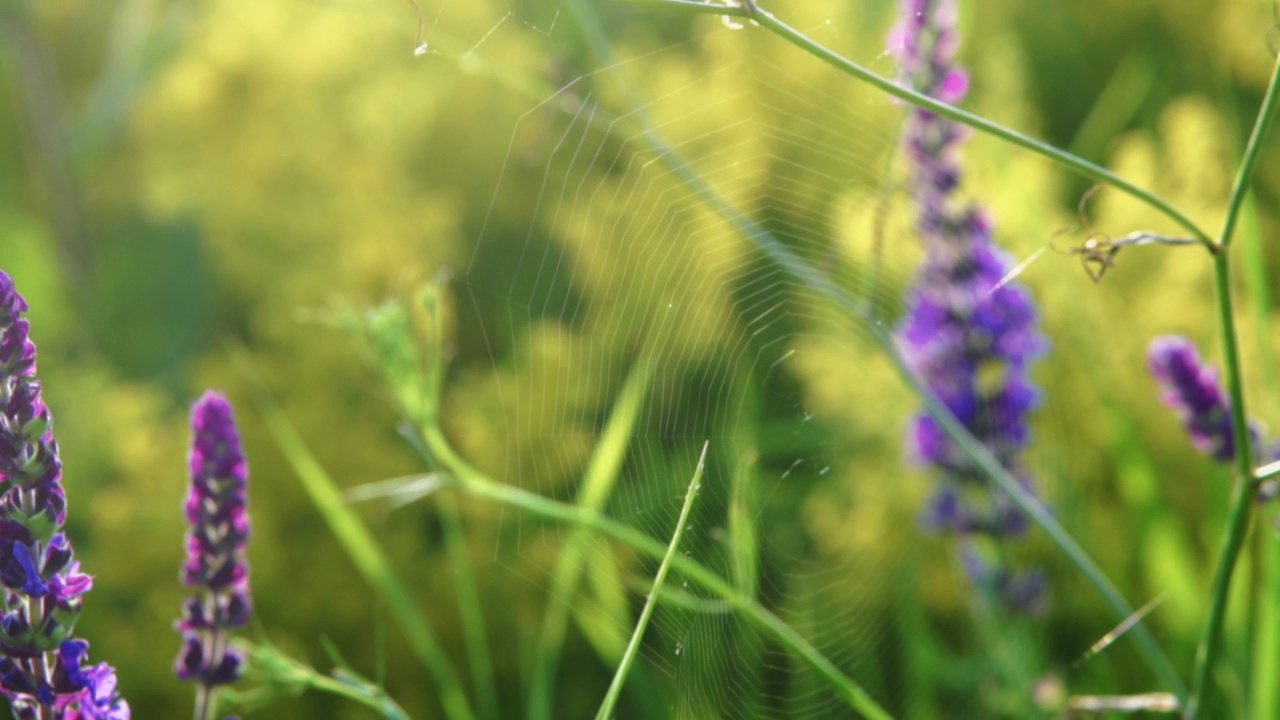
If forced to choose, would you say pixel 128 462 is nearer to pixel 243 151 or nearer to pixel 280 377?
pixel 280 377

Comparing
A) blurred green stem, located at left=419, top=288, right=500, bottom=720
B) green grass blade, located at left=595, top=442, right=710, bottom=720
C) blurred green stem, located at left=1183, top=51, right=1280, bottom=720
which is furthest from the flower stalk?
blurred green stem, located at left=1183, top=51, right=1280, bottom=720

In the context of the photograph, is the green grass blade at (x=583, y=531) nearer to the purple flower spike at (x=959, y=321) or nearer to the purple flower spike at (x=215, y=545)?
the purple flower spike at (x=959, y=321)

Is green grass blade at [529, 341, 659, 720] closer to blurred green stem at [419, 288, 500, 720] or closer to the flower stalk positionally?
blurred green stem at [419, 288, 500, 720]

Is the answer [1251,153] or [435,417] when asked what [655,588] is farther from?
[435,417]

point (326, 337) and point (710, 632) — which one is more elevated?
point (710, 632)

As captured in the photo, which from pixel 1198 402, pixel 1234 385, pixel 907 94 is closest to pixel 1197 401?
pixel 1198 402

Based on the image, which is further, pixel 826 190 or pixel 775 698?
pixel 826 190

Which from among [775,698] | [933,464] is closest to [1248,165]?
[933,464]

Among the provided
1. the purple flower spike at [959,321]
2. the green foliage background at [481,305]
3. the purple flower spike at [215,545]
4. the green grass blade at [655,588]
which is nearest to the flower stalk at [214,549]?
the purple flower spike at [215,545]
